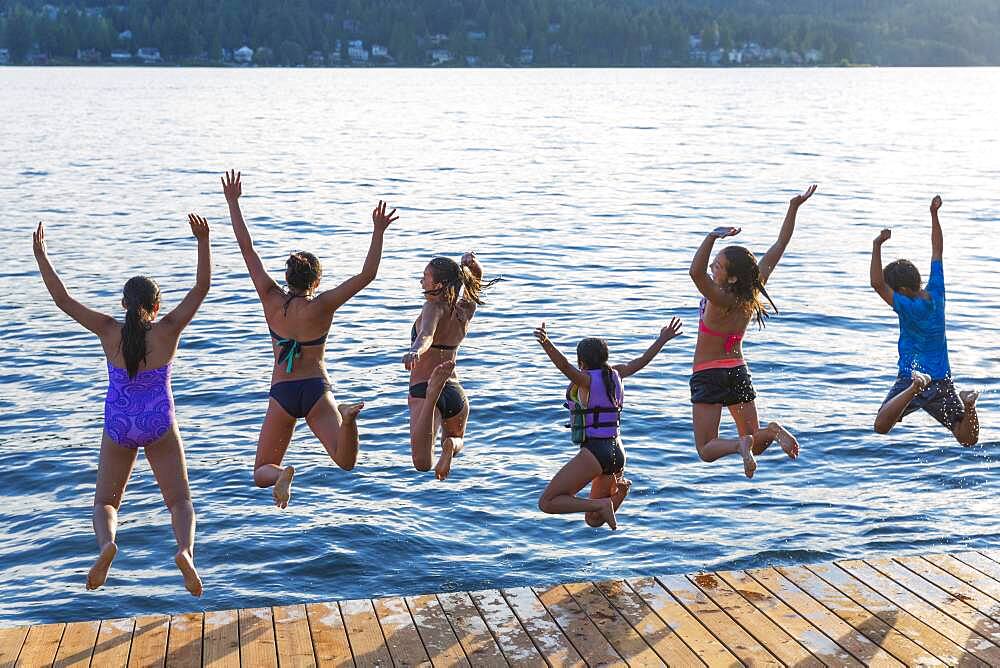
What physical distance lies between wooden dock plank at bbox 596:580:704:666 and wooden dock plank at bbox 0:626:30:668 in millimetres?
5053

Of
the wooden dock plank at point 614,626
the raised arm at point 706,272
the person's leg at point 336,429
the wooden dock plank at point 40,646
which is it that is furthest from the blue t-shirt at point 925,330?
the wooden dock plank at point 40,646

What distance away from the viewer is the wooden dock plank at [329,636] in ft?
33.4

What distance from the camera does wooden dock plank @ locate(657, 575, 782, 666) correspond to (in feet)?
33.6

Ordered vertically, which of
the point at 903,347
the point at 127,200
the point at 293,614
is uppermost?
the point at 903,347

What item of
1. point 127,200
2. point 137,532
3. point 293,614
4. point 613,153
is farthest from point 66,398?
point 613,153

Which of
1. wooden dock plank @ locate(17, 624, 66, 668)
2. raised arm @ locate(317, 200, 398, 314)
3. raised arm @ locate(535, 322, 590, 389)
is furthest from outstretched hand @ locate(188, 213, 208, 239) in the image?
wooden dock plank @ locate(17, 624, 66, 668)

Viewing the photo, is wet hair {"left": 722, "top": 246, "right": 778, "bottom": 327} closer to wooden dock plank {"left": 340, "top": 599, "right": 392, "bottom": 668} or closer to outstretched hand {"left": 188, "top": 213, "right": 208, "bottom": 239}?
wooden dock plank {"left": 340, "top": 599, "right": 392, "bottom": 668}

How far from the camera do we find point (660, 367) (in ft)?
87.0

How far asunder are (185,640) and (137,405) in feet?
7.47

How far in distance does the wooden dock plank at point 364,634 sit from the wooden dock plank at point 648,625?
2130 mm

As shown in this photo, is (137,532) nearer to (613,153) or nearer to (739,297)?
(739,297)

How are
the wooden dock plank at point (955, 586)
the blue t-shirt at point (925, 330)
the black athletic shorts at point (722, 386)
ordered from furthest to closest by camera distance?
the blue t-shirt at point (925, 330)
the wooden dock plank at point (955, 586)
the black athletic shorts at point (722, 386)

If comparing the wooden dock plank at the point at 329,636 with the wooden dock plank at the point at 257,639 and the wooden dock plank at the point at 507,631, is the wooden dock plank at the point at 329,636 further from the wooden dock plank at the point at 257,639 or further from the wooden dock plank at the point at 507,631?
the wooden dock plank at the point at 507,631

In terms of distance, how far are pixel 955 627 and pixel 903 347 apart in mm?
2514
